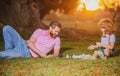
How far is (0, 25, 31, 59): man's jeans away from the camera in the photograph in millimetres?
10230

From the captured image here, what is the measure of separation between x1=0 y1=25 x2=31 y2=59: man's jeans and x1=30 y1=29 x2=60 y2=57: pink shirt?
0.86 ft

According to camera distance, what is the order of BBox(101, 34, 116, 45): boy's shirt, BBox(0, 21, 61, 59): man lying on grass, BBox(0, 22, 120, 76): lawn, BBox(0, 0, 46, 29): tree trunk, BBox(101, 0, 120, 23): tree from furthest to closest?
BBox(101, 0, 120, 23): tree < BBox(0, 0, 46, 29): tree trunk < BBox(101, 34, 116, 45): boy's shirt < BBox(0, 21, 61, 59): man lying on grass < BBox(0, 22, 120, 76): lawn

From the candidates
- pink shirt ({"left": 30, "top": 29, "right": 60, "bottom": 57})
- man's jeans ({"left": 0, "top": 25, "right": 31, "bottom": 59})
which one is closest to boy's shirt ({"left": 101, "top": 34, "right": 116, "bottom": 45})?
pink shirt ({"left": 30, "top": 29, "right": 60, "bottom": 57})

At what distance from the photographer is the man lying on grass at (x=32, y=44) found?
33.5 feet

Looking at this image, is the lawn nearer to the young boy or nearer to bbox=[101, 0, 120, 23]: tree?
the young boy

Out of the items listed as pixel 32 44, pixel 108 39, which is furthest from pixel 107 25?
pixel 32 44

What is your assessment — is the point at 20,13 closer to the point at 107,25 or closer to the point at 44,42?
the point at 44,42

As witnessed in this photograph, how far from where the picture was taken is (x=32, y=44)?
1028 centimetres

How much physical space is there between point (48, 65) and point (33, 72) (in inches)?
38.6

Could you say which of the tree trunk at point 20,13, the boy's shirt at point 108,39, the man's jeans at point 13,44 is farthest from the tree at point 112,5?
the man's jeans at point 13,44

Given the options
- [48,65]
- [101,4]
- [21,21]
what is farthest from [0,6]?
[48,65]

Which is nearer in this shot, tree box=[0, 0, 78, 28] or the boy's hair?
the boy's hair

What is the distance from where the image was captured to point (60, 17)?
41.5 metres

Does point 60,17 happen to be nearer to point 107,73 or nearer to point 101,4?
point 101,4
